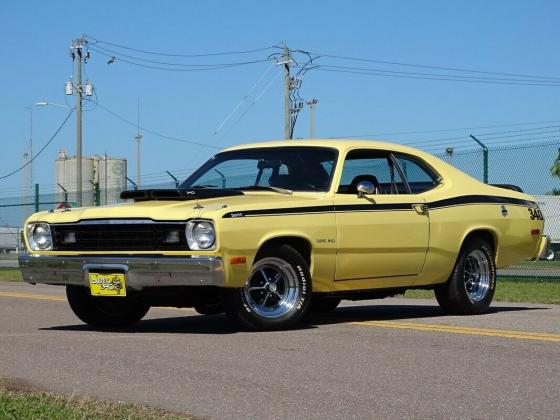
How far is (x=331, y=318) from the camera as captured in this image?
10.7m

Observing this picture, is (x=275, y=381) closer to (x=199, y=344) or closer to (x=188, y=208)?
(x=199, y=344)

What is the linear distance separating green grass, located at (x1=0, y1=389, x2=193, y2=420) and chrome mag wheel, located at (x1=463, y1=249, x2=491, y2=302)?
5943mm

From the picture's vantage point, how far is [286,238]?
30.8ft

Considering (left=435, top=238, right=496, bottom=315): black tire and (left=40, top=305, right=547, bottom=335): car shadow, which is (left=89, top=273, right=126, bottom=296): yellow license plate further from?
(left=435, top=238, right=496, bottom=315): black tire

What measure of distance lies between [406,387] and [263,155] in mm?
4598

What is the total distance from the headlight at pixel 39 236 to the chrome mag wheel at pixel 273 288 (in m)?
1.80

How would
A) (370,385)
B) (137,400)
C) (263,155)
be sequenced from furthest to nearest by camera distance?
(263,155) < (370,385) < (137,400)

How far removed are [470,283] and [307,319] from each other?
5.59ft

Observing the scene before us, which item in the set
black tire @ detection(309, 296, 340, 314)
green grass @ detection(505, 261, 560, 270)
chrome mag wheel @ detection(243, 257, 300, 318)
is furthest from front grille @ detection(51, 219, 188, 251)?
green grass @ detection(505, 261, 560, 270)

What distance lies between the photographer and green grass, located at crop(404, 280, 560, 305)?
14.4 m

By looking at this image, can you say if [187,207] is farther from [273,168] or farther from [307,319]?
[307,319]

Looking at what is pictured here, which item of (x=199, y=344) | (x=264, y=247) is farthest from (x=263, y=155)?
(x=199, y=344)

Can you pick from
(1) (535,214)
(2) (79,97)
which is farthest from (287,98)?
(1) (535,214)

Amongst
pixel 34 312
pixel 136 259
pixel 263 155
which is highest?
pixel 263 155
